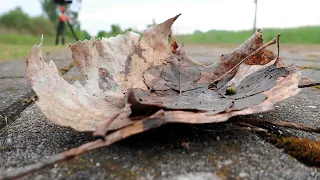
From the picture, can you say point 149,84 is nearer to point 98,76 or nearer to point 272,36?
point 98,76

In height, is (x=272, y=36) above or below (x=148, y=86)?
below

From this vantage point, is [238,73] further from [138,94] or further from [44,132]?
[44,132]

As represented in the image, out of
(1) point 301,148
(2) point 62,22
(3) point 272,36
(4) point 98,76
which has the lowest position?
(3) point 272,36

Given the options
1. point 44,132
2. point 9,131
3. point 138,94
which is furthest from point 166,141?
point 9,131

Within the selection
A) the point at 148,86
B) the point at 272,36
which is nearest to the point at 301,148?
the point at 148,86

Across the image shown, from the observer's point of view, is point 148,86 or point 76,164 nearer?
point 76,164

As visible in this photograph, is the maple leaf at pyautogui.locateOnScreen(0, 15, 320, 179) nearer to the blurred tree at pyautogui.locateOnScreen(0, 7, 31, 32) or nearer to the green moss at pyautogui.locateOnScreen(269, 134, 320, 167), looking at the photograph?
the green moss at pyautogui.locateOnScreen(269, 134, 320, 167)

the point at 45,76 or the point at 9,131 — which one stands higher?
the point at 45,76
